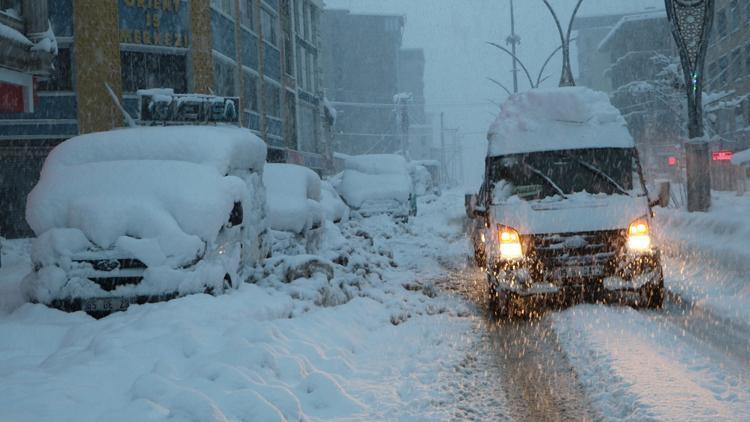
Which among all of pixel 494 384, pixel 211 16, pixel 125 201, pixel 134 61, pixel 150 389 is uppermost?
pixel 211 16

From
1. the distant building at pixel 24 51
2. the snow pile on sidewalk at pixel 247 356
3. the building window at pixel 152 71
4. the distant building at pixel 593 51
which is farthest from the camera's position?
the distant building at pixel 593 51

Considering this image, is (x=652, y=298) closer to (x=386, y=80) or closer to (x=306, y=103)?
(x=306, y=103)

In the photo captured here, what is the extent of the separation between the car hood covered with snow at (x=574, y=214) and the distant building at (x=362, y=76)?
277 ft

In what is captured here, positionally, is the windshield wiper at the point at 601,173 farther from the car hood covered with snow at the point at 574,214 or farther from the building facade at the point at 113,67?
the building facade at the point at 113,67

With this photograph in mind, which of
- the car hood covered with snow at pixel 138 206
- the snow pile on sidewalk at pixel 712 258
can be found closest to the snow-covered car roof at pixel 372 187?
the snow pile on sidewalk at pixel 712 258

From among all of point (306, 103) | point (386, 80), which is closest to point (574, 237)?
point (306, 103)

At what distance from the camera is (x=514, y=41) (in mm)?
51375

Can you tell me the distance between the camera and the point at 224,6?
91.9ft

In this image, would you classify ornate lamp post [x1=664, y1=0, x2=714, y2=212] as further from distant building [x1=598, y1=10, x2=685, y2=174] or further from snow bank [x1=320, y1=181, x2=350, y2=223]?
distant building [x1=598, y1=10, x2=685, y2=174]

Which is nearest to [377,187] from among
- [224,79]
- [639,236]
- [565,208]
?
[224,79]

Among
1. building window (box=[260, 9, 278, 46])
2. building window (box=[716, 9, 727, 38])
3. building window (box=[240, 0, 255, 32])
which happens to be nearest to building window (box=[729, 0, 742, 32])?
building window (box=[716, 9, 727, 38])

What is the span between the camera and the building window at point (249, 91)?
2988cm

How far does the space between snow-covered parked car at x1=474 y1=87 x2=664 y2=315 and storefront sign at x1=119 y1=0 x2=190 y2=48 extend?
16.9m

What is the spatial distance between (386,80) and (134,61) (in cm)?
7761
